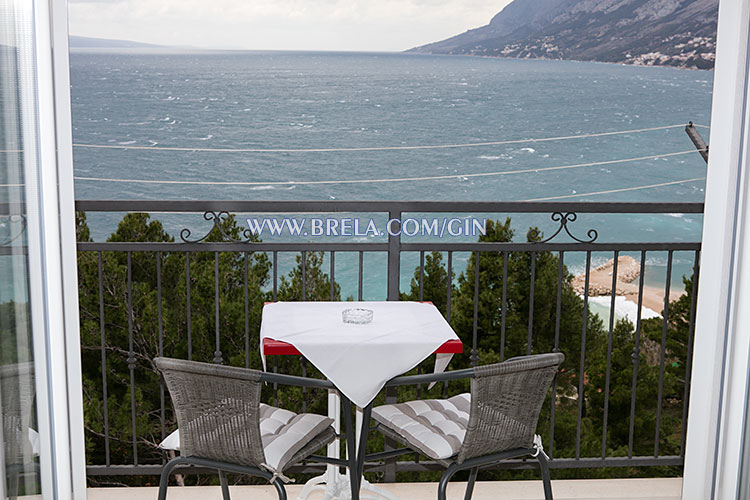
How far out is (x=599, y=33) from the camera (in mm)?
13297

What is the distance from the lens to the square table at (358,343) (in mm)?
2184

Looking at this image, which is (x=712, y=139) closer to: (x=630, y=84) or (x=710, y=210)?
(x=710, y=210)

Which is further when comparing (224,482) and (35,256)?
(224,482)

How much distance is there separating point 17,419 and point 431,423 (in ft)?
3.82

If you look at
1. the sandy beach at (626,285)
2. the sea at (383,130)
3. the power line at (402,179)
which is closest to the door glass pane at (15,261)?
the sea at (383,130)

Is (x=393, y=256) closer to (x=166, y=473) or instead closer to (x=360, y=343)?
(x=360, y=343)

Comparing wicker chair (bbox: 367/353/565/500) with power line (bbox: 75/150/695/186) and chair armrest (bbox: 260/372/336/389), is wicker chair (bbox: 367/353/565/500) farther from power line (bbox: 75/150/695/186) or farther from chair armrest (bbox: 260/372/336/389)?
power line (bbox: 75/150/695/186)

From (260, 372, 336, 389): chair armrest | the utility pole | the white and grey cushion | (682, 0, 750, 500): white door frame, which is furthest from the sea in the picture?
(260, 372, 336, 389): chair armrest

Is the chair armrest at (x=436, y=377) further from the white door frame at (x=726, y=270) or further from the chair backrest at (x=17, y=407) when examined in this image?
the chair backrest at (x=17, y=407)

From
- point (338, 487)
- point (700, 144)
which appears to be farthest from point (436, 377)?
point (700, 144)

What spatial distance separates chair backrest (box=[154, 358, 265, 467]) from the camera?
6.38 ft

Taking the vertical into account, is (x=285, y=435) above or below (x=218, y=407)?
below

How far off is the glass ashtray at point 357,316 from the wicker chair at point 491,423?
31 centimetres

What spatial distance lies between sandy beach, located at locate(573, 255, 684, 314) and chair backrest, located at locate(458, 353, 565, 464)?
31.8 feet
